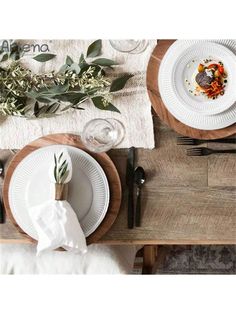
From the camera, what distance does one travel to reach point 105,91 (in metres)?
1.49

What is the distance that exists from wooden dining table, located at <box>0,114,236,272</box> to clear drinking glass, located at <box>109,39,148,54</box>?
209 mm

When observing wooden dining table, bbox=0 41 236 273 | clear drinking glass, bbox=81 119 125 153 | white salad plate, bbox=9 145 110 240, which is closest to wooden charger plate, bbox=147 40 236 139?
wooden dining table, bbox=0 41 236 273

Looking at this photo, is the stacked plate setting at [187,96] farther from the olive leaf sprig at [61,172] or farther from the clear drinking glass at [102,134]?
the olive leaf sprig at [61,172]

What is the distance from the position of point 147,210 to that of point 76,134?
0.31 metres

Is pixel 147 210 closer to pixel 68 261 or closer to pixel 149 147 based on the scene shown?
pixel 149 147

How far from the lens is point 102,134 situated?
58.3 inches

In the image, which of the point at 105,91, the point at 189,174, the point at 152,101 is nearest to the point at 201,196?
the point at 189,174

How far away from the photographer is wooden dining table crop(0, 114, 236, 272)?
148cm

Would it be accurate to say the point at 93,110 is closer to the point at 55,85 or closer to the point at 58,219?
the point at 55,85

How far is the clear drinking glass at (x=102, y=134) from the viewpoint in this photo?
4.81 ft

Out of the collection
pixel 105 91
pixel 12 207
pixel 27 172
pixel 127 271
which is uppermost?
pixel 105 91

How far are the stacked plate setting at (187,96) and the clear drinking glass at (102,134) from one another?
0.16 meters

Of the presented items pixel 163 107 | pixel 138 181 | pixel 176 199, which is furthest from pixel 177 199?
pixel 163 107

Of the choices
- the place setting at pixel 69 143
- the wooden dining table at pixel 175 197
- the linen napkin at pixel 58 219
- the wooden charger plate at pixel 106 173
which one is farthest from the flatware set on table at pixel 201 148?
the linen napkin at pixel 58 219
